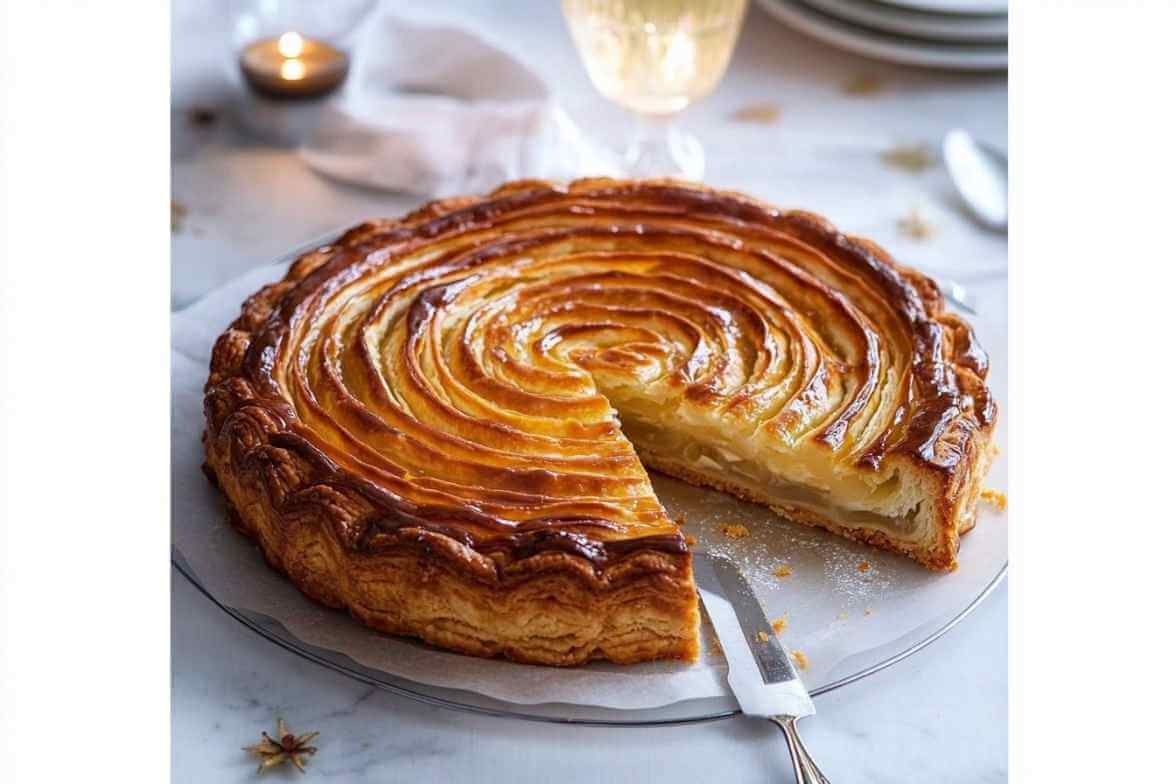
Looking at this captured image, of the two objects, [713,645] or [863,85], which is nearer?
[713,645]

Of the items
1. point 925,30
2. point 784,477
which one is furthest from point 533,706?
point 925,30

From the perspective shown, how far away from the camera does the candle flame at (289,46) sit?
16.8 ft

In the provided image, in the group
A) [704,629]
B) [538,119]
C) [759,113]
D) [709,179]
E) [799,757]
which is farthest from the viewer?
[759,113]

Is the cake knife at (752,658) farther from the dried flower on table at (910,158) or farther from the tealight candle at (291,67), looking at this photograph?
the tealight candle at (291,67)

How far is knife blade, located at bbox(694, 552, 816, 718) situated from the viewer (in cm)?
272

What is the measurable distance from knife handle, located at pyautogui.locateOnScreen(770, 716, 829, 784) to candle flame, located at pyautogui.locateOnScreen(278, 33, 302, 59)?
3445mm

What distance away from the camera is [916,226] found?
15.7 feet

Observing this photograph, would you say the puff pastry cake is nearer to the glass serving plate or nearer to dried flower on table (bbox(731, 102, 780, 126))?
the glass serving plate

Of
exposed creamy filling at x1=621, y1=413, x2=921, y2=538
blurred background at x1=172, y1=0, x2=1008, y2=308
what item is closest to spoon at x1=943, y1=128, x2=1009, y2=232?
blurred background at x1=172, y1=0, x2=1008, y2=308

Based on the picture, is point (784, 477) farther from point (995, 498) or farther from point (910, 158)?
point (910, 158)

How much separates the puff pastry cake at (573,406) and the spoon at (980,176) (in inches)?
41.4

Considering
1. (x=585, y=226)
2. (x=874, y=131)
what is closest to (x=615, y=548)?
(x=585, y=226)

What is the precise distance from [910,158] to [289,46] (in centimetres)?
239

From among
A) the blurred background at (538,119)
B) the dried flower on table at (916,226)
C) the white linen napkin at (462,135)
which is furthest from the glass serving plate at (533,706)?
the white linen napkin at (462,135)
